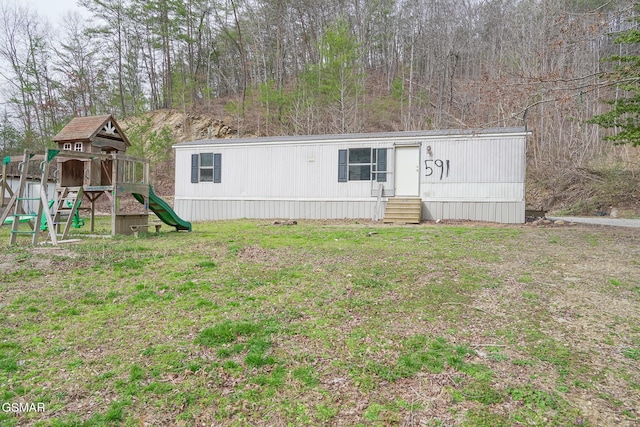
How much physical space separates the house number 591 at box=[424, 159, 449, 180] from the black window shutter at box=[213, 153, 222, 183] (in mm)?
7078

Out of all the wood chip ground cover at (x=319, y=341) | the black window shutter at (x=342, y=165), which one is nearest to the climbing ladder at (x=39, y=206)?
the wood chip ground cover at (x=319, y=341)

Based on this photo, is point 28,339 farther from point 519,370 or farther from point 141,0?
point 141,0

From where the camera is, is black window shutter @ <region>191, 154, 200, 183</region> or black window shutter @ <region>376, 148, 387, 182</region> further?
black window shutter @ <region>191, 154, 200, 183</region>

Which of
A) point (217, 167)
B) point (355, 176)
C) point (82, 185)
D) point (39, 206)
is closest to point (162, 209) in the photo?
point (39, 206)

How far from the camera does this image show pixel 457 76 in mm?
28250

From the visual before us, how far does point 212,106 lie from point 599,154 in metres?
23.9

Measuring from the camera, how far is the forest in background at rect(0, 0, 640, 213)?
23359 mm

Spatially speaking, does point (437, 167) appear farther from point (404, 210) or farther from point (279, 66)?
point (279, 66)

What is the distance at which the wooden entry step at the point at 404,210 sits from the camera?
37.5 ft

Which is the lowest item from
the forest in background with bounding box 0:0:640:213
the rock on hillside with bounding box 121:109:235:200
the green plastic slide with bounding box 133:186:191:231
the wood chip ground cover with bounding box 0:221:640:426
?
the wood chip ground cover with bounding box 0:221:640:426

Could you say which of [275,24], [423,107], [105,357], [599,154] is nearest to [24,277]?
[105,357]

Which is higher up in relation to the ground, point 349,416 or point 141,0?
point 141,0

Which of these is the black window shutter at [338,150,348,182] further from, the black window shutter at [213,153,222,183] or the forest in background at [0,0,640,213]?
the forest in background at [0,0,640,213]

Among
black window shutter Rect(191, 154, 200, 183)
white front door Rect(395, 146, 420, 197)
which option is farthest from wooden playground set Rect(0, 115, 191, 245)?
white front door Rect(395, 146, 420, 197)
